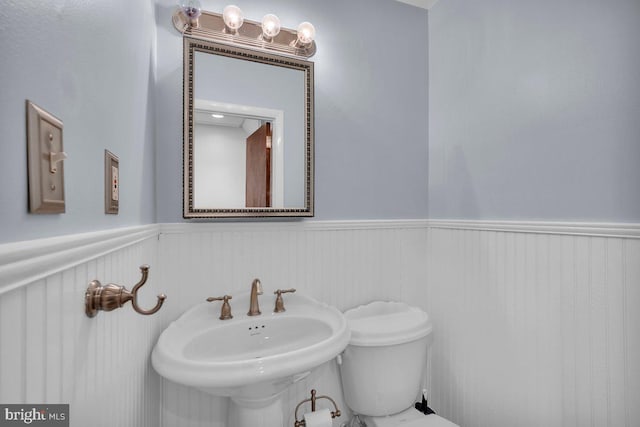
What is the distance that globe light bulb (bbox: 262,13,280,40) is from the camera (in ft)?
4.52

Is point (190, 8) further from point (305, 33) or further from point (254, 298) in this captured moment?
point (254, 298)

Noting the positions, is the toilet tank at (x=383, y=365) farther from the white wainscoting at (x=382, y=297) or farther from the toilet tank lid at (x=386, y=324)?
the white wainscoting at (x=382, y=297)

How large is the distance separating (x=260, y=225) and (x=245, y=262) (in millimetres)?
177

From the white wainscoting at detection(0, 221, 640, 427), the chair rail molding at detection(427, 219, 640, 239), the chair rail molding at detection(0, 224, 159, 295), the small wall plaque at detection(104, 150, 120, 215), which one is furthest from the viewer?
the chair rail molding at detection(427, 219, 640, 239)

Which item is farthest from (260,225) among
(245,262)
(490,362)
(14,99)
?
(490,362)

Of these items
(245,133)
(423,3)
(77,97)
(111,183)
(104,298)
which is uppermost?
(423,3)

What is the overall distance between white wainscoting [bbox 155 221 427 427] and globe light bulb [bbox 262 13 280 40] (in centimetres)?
84

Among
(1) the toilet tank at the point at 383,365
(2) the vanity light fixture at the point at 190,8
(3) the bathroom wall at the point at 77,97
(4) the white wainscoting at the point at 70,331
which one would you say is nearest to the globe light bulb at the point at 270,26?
(2) the vanity light fixture at the point at 190,8

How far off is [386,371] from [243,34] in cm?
161

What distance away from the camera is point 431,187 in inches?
70.4

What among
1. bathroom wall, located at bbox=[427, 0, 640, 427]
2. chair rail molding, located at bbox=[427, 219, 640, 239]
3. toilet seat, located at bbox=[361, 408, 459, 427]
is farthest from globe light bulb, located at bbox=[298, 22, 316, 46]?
toilet seat, located at bbox=[361, 408, 459, 427]

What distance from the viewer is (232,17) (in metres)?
1.32

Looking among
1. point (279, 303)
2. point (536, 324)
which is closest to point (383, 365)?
point (279, 303)

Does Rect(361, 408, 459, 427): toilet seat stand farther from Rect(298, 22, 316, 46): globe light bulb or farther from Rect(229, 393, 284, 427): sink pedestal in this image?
Rect(298, 22, 316, 46): globe light bulb
